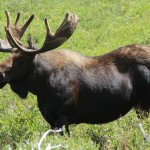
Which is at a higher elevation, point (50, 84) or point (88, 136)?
point (50, 84)

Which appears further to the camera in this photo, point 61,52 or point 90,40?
point 90,40

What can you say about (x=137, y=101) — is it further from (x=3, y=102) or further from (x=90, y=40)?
(x=90, y=40)

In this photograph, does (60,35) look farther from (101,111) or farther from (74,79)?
(101,111)

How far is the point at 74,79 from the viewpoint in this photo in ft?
26.6

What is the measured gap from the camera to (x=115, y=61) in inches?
328

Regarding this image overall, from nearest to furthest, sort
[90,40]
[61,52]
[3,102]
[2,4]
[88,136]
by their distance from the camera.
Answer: [88,136] → [61,52] → [3,102] → [90,40] → [2,4]

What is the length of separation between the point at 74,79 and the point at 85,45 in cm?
828

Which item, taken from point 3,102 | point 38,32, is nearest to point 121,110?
point 3,102

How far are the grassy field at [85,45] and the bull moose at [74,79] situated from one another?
273 millimetres

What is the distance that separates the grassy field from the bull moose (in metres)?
0.27

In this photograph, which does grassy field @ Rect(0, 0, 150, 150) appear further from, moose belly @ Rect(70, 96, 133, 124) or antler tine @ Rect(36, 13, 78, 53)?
antler tine @ Rect(36, 13, 78, 53)

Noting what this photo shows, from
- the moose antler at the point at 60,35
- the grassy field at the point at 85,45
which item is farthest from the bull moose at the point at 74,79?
the grassy field at the point at 85,45

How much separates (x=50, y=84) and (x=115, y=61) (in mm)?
1066

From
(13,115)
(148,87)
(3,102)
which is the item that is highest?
(148,87)
